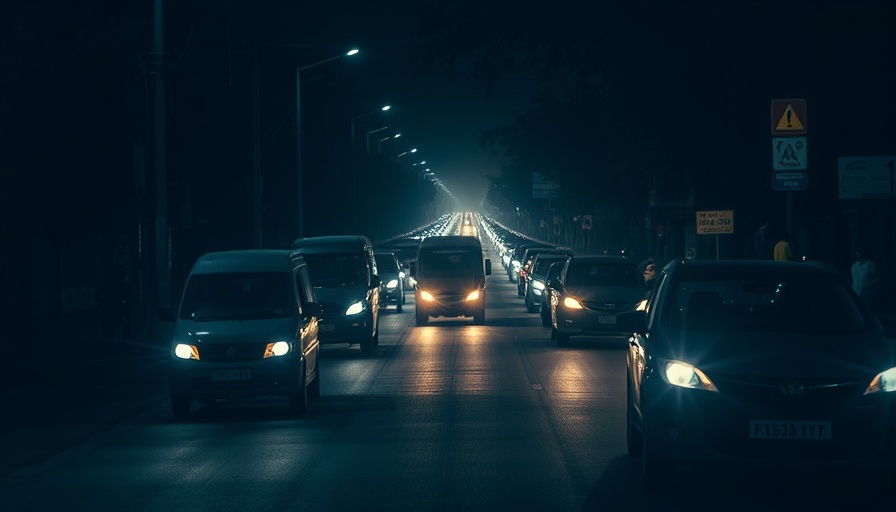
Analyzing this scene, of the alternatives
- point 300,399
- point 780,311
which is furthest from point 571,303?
point 780,311

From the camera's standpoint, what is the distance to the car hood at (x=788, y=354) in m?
9.70

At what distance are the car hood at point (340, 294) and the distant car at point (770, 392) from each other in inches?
604

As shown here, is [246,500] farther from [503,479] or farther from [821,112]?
[821,112]

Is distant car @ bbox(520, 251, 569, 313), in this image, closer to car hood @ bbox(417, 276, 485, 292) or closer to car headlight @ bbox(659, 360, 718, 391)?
car hood @ bbox(417, 276, 485, 292)

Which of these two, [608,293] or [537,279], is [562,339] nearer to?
[608,293]

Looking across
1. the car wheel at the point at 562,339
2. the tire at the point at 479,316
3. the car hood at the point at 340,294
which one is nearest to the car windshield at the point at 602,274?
the car wheel at the point at 562,339

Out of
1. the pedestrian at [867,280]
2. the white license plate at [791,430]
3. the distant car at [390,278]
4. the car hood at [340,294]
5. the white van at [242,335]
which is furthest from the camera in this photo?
the distant car at [390,278]

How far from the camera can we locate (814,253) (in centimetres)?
4088

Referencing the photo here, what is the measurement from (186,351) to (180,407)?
671mm

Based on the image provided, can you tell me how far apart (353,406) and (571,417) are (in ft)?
A: 9.70

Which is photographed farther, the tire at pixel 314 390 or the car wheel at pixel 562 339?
the car wheel at pixel 562 339

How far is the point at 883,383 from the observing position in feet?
31.7

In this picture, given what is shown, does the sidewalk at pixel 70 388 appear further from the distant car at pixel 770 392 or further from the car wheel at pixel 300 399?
the distant car at pixel 770 392

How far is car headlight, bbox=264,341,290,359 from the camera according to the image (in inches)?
637
